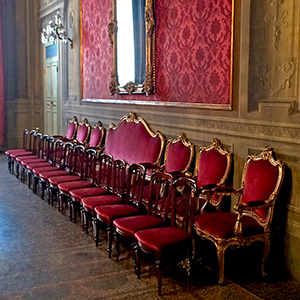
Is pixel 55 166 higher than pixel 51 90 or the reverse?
the reverse

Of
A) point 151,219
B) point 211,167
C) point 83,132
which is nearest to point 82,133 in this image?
point 83,132

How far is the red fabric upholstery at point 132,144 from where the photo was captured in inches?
226

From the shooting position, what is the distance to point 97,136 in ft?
24.2

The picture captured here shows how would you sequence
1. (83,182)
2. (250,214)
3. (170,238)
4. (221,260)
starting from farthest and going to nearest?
(83,182) → (250,214) → (221,260) → (170,238)

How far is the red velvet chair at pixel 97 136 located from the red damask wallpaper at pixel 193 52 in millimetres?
986

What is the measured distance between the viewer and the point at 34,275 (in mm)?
3793

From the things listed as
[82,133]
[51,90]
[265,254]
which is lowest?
[265,254]

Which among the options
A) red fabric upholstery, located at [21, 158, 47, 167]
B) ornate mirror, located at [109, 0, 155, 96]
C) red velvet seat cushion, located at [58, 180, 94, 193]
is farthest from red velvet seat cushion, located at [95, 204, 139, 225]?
red fabric upholstery, located at [21, 158, 47, 167]

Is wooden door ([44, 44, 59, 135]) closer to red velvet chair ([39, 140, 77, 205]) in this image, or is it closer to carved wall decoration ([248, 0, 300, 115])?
red velvet chair ([39, 140, 77, 205])

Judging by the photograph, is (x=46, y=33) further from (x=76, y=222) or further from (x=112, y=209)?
(x=112, y=209)

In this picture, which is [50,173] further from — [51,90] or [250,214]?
[51,90]

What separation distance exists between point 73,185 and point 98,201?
2.72ft

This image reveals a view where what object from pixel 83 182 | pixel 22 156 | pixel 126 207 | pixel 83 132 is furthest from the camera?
pixel 83 132

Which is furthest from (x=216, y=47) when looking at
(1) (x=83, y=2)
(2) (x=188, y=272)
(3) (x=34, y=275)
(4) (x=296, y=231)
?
(1) (x=83, y=2)
